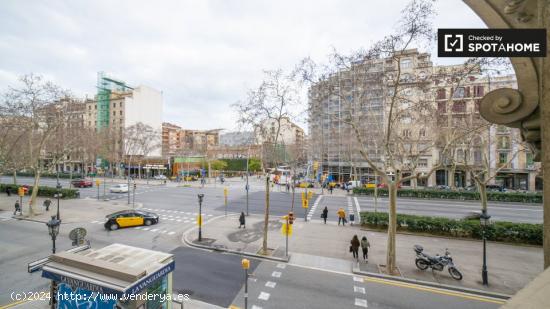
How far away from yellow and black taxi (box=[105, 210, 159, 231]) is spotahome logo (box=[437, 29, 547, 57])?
67.9 feet

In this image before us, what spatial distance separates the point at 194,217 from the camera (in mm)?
21250

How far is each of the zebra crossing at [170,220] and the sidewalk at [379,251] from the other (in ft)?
7.15

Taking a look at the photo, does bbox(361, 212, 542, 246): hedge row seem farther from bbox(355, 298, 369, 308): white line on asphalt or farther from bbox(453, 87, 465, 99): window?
bbox(355, 298, 369, 308): white line on asphalt

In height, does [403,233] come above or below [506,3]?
below

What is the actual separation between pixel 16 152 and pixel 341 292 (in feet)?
127

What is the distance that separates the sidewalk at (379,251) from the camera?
10.8 m

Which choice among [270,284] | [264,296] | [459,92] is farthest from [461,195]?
[264,296]

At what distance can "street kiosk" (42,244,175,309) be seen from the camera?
584cm

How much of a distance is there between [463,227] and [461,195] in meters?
19.8

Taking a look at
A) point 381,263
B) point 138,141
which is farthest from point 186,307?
point 138,141

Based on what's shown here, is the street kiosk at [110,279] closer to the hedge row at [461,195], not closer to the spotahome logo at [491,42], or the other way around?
the spotahome logo at [491,42]

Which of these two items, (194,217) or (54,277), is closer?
(54,277)

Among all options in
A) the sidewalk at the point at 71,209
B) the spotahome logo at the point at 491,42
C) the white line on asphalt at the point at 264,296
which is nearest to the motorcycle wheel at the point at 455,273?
the white line on asphalt at the point at 264,296

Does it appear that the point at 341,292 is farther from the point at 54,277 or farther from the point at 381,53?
the point at 381,53
